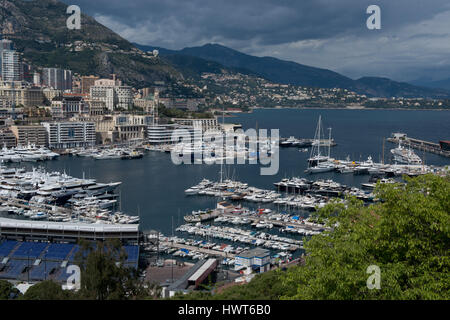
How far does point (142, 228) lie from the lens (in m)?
14.9

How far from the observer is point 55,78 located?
57031 mm

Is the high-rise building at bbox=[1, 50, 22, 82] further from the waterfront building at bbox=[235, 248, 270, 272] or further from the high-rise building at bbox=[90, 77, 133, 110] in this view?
the waterfront building at bbox=[235, 248, 270, 272]

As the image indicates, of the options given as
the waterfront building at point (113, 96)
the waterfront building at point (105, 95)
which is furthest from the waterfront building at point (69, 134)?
the waterfront building at point (113, 96)

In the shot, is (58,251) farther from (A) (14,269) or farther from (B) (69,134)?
(B) (69,134)

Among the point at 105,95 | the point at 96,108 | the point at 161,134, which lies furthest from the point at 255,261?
the point at 105,95

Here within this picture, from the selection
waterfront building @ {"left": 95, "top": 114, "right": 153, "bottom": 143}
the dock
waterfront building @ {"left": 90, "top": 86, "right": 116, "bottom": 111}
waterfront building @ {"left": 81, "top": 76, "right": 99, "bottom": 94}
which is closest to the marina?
the dock

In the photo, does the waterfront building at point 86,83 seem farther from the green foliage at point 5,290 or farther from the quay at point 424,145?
the green foliage at point 5,290

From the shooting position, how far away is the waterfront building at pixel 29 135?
33.4 meters

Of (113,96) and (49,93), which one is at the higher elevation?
(49,93)

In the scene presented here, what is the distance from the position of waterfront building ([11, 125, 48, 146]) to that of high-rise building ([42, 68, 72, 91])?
23601mm

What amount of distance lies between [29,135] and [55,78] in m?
25.6

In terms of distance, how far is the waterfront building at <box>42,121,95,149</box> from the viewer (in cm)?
3472
